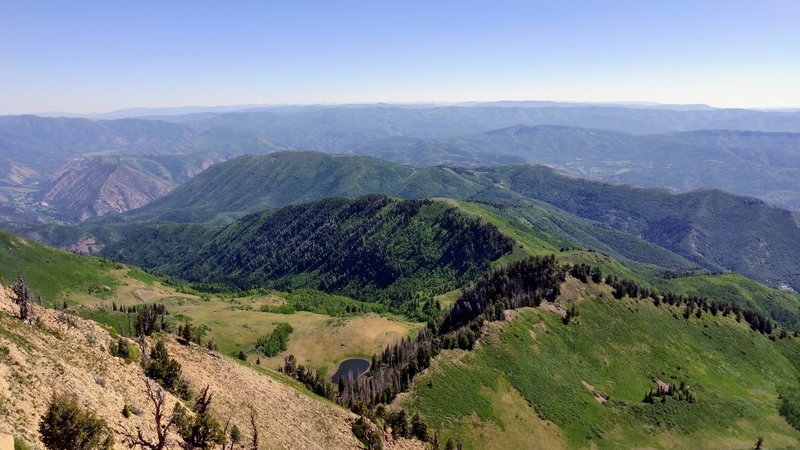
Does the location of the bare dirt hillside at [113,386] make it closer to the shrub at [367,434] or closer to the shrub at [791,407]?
the shrub at [367,434]

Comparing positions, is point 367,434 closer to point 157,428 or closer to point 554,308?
point 157,428

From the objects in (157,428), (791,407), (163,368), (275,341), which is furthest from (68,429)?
(791,407)

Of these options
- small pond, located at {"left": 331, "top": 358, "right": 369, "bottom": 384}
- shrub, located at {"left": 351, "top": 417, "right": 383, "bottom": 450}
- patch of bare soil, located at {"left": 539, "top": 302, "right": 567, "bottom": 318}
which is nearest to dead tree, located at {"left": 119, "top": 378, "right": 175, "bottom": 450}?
A: shrub, located at {"left": 351, "top": 417, "right": 383, "bottom": 450}

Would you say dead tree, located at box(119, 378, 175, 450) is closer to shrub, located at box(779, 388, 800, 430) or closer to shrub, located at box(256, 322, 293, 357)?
shrub, located at box(256, 322, 293, 357)

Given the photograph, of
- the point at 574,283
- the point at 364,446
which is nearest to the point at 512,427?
the point at 364,446

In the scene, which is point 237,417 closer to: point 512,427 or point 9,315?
point 9,315

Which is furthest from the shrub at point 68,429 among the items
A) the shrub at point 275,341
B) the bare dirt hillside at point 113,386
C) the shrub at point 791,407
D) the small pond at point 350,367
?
the shrub at point 791,407
